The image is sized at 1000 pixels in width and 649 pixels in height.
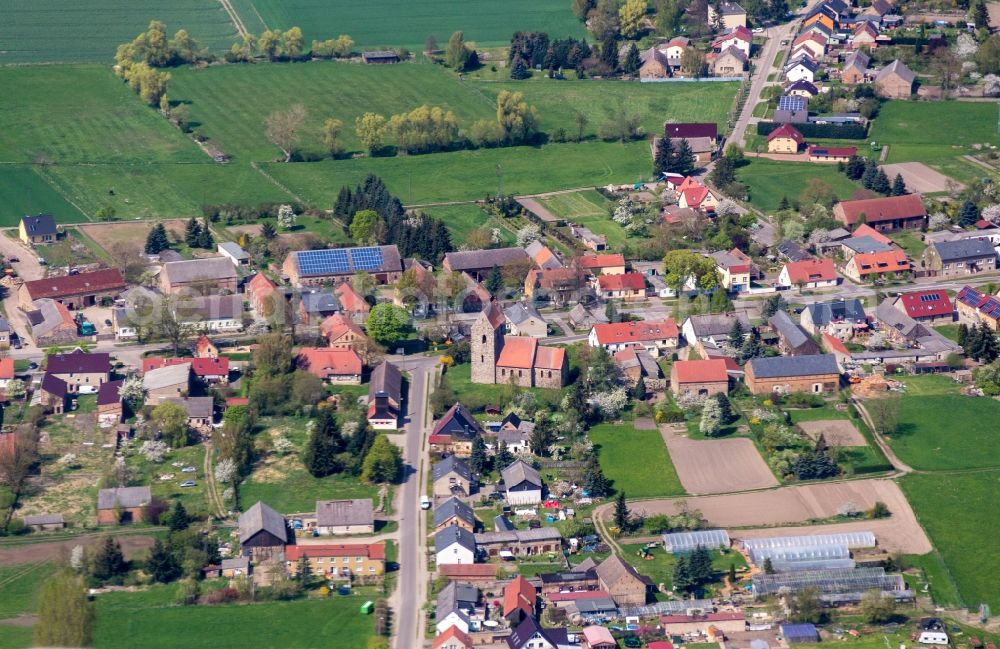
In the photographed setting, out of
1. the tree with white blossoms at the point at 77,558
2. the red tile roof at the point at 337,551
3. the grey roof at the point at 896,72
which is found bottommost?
the tree with white blossoms at the point at 77,558

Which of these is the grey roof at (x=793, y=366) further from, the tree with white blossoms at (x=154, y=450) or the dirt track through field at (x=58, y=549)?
the dirt track through field at (x=58, y=549)

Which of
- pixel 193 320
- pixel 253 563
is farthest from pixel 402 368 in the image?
pixel 253 563

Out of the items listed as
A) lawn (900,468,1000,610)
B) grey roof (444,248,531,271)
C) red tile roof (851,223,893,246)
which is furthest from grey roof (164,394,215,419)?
red tile roof (851,223,893,246)

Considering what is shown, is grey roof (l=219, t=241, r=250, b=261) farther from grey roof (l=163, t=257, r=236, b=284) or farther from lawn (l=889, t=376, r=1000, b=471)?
lawn (l=889, t=376, r=1000, b=471)

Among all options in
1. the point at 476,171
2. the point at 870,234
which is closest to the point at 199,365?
the point at 476,171

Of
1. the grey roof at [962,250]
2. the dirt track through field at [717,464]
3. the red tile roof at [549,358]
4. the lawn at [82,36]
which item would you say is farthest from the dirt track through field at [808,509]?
the lawn at [82,36]

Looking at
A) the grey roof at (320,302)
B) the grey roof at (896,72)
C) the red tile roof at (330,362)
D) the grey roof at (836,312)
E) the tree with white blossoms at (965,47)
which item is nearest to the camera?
the red tile roof at (330,362)

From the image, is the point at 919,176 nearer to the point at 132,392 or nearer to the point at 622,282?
the point at 622,282
